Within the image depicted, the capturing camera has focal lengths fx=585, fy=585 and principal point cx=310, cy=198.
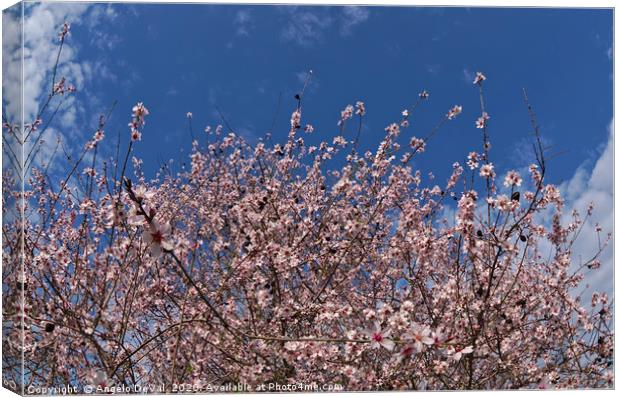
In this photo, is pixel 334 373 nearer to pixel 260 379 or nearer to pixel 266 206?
pixel 260 379

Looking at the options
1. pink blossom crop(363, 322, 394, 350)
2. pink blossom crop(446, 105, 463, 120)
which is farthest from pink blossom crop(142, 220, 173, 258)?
pink blossom crop(446, 105, 463, 120)

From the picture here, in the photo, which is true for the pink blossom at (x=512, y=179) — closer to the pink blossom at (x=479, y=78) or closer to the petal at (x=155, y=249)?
the pink blossom at (x=479, y=78)

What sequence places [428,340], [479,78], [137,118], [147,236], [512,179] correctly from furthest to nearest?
[479,78] → [512,179] → [137,118] → [428,340] → [147,236]

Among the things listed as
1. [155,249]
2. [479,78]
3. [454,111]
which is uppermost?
[454,111]

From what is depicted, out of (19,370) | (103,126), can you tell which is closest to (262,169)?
(103,126)

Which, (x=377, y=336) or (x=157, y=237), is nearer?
(x=157, y=237)

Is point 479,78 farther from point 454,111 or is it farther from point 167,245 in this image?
point 167,245

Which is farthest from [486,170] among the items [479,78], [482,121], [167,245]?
[167,245]

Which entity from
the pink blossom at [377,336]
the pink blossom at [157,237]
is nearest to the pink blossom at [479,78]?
the pink blossom at [377,336]

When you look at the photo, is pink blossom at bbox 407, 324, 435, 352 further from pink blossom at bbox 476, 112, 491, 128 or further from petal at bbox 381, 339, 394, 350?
pink blossom at bbox 476, 112, 491, 128

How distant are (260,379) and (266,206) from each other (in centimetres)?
139

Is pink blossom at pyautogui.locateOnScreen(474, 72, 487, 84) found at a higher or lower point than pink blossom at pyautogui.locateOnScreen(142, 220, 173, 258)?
higher

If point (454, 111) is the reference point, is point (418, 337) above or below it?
below

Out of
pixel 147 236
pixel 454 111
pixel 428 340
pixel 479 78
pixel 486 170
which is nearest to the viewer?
pixel 147 236
